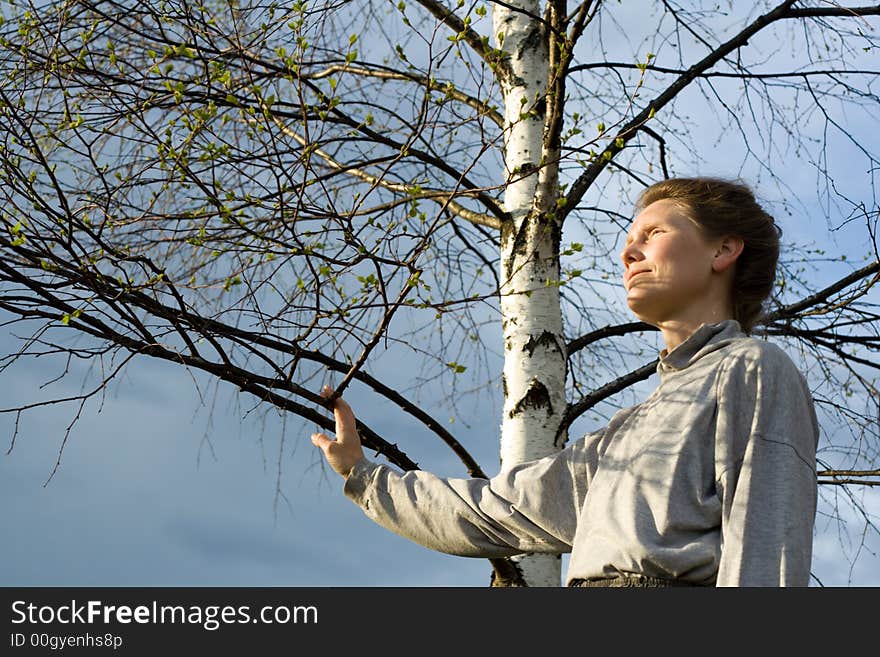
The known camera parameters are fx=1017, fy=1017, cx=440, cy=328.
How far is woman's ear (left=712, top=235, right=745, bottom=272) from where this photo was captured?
2564mm

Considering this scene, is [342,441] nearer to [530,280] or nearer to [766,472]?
[766,472]

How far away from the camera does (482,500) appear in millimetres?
2773

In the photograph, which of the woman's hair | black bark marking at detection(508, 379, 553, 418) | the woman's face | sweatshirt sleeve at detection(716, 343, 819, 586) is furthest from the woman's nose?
black bark marking at detection(508, 379, 553, 418)

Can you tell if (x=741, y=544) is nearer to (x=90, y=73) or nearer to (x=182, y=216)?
(x=182, y=216)

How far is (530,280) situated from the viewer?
3.99 meters

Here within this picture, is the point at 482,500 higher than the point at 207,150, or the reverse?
the point at 207,150

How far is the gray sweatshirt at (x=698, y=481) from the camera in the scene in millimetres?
2125

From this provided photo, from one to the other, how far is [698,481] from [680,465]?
5cm

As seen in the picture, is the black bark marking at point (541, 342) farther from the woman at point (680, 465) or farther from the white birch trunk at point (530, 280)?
the woman at point (680, 465)

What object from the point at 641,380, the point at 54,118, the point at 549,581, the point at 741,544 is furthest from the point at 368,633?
the point at 54,118

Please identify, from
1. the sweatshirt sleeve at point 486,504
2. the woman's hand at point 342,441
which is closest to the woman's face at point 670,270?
the sweatshirt sleeve at point 486,504

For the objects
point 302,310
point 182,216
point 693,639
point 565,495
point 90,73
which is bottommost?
point 693,639

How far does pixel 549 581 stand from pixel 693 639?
172 cm

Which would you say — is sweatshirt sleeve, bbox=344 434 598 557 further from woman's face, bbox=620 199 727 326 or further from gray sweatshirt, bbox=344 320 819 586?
woman's face, bbox=620 199 727 326
